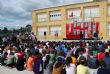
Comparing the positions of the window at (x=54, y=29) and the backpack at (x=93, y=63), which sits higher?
the window at (x=54, y=29)

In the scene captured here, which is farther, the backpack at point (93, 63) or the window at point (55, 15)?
the window at point (55, 15)

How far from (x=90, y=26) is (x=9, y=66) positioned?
131 feet

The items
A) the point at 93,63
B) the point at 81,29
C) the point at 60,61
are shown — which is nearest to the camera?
the point at 60,61

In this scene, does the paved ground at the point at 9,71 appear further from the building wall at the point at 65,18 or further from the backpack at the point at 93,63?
the building wall at the point at 65,18

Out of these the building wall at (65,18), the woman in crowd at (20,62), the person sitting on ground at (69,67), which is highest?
the building wall at (65,18)

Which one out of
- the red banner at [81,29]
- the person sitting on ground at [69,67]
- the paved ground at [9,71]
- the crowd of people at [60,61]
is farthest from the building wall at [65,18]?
the person sitting on ground at [69,67]

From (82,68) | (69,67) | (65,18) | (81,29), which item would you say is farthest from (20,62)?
(65,18)

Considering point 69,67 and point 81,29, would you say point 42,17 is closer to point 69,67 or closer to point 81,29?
point 81,29

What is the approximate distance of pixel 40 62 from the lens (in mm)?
16375

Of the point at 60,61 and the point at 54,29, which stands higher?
the point at 54,29

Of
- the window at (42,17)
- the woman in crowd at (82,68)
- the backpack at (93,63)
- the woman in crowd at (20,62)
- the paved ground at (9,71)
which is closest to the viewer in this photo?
the woman in crowd at (82,68)

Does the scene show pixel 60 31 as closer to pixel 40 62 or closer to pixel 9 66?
pixel 9 66

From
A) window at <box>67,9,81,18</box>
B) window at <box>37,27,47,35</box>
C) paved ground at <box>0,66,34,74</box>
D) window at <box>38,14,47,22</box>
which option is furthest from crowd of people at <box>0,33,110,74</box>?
window at <box>38,14,47,22</box>

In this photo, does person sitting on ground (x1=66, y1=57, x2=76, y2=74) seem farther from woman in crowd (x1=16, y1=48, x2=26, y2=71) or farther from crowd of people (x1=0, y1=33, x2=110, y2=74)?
woman in crowd (x1=16, y1=48, x2=26, y2=71)
